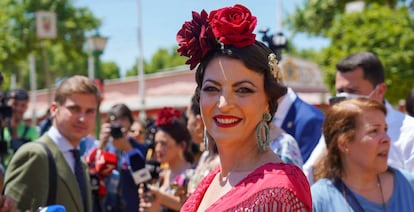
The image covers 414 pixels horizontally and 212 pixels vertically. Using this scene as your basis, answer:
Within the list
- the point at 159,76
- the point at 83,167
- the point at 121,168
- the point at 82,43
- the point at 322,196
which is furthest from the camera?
the point at 159,76

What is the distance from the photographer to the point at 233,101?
7.11 feet

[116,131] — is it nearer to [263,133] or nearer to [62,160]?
[62,160]

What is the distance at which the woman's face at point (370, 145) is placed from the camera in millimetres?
3100

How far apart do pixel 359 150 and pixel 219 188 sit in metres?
1.12

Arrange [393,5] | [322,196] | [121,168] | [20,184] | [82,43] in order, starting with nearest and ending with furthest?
[322,196], [20,184], [121,168], [393,5], [82,43]

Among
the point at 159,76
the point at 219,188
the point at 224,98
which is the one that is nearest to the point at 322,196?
the point at 219,188

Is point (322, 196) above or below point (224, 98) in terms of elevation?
below

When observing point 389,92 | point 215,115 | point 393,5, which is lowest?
point 389,92

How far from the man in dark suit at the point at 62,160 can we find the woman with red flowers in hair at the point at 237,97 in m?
1.31

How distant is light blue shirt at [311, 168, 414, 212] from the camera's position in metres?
2.98

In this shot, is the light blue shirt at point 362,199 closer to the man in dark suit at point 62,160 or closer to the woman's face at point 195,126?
the man in dark suit at point 62,160

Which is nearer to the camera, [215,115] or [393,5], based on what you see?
[215,115]

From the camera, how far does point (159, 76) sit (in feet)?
93.4

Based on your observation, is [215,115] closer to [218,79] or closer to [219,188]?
[218,79]
